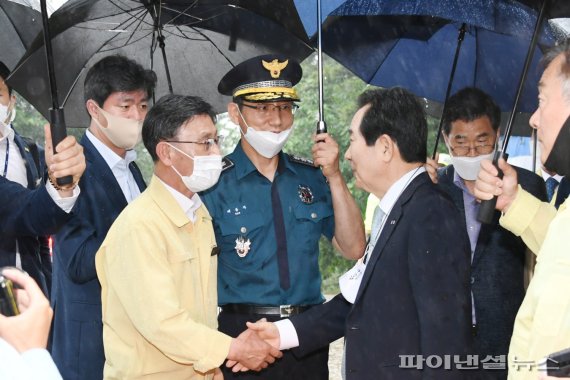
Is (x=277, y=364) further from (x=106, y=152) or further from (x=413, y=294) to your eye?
(x=106, y=152)

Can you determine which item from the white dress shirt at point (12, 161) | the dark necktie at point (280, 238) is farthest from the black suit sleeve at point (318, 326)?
the white dress shirt at point (12, 161)

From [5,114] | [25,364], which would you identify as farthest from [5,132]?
[25,364]

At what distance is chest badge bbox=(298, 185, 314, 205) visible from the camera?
4637 mm

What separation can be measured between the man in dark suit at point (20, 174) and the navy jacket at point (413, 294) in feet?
7.12

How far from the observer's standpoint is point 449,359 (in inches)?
132

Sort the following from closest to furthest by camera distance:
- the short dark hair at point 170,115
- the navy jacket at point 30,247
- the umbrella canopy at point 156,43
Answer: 1. the short dark hair at point 170,115
2. the navy jacket at point 30,247
3. the umbrella canopy at point 156,43

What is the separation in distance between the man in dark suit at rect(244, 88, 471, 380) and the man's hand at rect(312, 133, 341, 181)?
516mm

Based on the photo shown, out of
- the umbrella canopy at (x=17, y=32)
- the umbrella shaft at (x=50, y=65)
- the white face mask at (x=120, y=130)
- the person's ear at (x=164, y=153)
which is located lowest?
the person's ear at (x=164, y=153)

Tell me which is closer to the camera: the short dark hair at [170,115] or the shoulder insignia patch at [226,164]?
the short dark hair at [170,115]

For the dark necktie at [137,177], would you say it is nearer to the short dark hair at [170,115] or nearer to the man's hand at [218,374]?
the short dark hair at [170,115]

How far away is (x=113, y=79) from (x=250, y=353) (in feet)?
5.73

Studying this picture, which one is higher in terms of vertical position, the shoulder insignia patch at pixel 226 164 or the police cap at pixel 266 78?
the police cap at pixel 266 78

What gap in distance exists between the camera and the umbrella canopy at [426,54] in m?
5.44

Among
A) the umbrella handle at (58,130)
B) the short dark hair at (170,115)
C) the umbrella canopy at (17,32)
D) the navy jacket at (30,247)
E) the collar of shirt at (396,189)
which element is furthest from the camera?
the umbrella canopy at (17,32)
